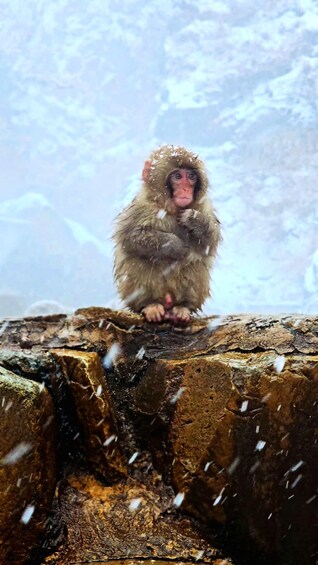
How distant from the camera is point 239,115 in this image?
49.7 m

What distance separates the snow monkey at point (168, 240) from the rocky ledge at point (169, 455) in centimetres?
48

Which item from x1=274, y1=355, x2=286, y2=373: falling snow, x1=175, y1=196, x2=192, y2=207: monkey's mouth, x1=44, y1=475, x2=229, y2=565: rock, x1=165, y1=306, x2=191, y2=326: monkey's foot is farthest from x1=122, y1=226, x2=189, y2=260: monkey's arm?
x1=44, y1=475, x2=229, y2=565: rock

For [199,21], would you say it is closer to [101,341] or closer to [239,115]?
[239,115]

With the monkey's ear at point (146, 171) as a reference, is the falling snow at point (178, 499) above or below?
below

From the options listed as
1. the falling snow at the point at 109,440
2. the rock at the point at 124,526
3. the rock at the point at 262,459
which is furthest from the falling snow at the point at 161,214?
the rock at the point at 124,526

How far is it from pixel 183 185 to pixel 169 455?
1.46 meters

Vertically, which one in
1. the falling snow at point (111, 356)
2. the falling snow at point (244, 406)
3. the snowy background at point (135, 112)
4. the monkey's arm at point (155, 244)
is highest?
the snowy background at point (135, 112)

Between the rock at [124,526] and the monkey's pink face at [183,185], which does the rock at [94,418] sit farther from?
the monkey's pink face at [183,185]

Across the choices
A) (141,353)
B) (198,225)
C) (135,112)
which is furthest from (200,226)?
(135,112)

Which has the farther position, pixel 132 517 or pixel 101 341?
pixel 101 341

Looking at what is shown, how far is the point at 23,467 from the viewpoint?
194 centimetres

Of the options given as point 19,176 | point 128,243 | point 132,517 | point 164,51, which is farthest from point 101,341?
point 164,51

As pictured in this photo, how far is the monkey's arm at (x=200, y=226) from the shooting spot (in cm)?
296

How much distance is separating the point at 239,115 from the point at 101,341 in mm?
50085
